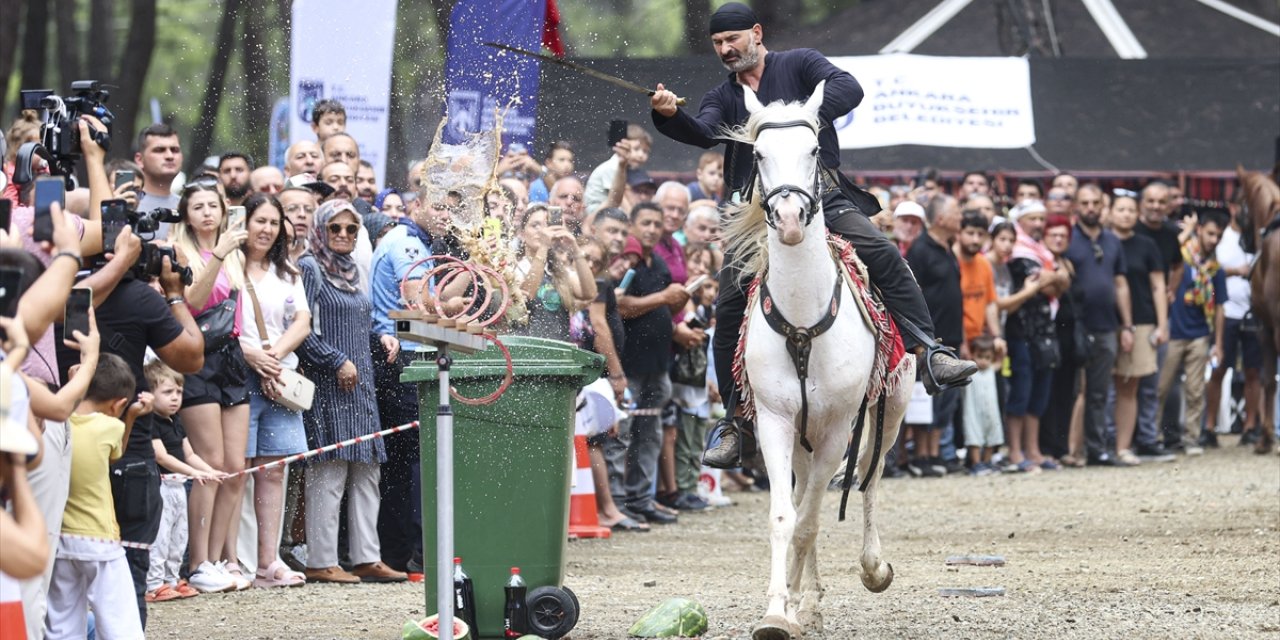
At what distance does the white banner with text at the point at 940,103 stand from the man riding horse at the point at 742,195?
11.6 meters

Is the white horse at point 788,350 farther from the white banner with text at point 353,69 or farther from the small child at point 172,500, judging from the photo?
the white banner with text at point 353,69

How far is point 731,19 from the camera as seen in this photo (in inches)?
348

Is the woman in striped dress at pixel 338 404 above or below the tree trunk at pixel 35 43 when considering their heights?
below

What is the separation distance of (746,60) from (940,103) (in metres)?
12.5

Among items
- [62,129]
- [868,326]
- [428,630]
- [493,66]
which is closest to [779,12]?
[493,66]

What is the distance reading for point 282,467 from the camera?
10492 mm

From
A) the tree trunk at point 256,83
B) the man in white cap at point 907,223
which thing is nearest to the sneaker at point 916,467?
the man in white cap at point 907,223

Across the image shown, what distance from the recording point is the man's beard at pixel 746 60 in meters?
9.00

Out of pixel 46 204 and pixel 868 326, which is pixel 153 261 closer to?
pixel 46 204

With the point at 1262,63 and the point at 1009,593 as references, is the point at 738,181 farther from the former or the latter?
the point at 1262,63

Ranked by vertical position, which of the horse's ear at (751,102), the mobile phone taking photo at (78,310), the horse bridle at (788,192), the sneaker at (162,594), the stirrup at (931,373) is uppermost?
the horse's ear at (751,102)

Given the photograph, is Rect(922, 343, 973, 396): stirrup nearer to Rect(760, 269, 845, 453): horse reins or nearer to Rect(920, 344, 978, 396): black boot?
Rect(920, 344, 978, 396): black boot

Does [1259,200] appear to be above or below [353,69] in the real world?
below

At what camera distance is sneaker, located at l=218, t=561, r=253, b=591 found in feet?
33.1
